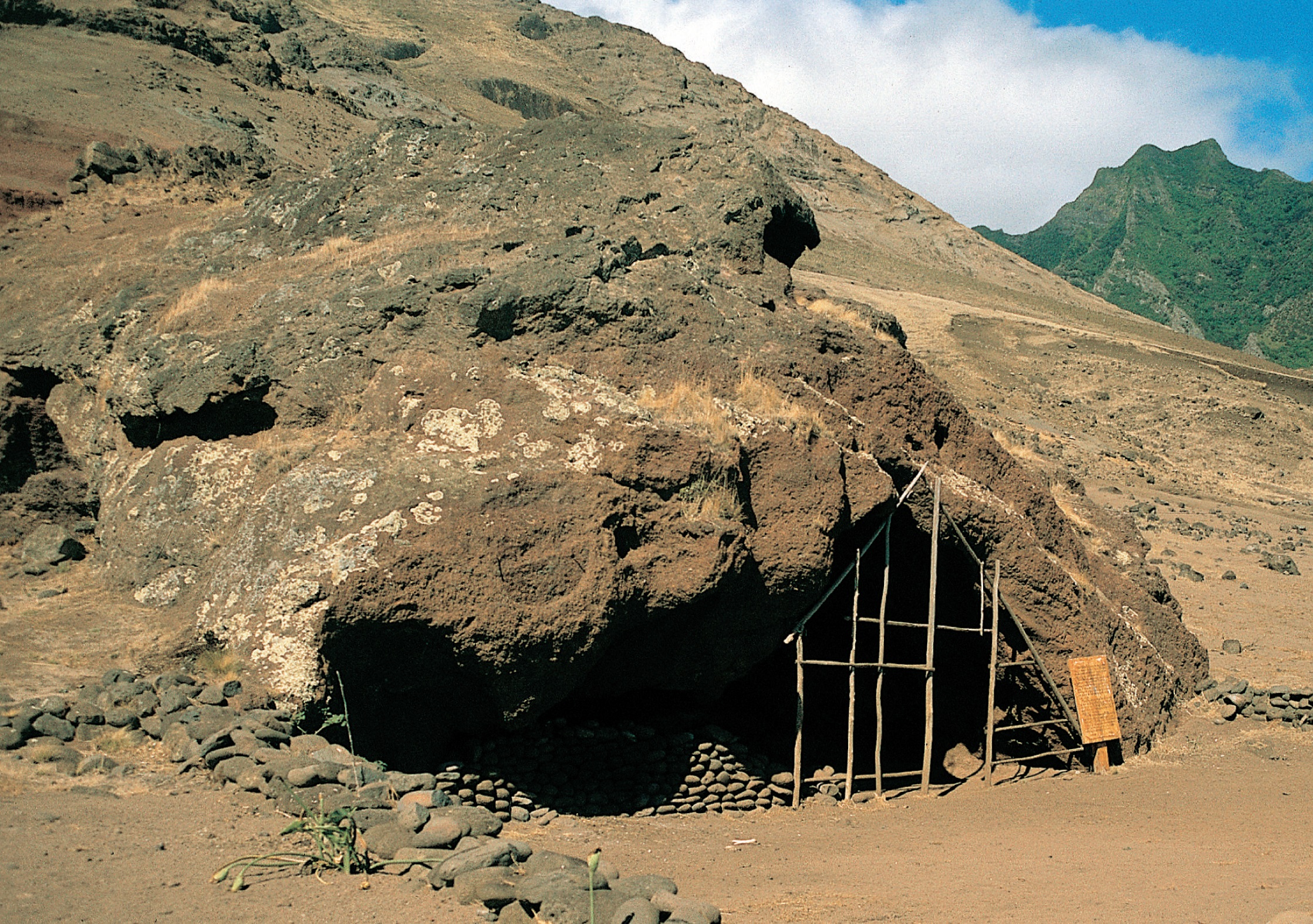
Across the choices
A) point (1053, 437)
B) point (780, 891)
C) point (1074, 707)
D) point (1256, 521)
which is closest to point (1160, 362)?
point (1053, 437)

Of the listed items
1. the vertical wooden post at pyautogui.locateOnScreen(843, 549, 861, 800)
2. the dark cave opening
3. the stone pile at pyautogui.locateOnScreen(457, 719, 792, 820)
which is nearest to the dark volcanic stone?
the dark cave opening

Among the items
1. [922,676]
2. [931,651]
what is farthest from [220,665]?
[922,676]

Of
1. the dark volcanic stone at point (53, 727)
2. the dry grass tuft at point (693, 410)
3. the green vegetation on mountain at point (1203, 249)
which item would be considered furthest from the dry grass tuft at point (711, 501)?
the green vegetation on mountain at point (1203, 249)

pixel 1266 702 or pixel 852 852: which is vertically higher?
pixel 1266 702

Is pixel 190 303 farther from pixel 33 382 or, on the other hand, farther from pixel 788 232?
pixel 788 232

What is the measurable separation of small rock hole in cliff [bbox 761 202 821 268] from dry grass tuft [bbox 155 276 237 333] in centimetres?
613

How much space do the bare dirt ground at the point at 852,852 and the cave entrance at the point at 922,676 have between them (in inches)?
23.0

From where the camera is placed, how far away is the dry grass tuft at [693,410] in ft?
28.7

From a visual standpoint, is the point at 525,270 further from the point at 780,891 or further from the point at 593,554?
the point at 780,891

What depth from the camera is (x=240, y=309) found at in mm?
10758

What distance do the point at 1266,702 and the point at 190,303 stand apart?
1206 centimetres

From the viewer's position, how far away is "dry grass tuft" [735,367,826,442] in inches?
365

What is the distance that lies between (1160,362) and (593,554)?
3488 cm

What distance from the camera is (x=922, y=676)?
36.8 feet
